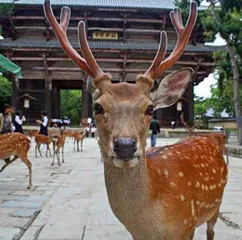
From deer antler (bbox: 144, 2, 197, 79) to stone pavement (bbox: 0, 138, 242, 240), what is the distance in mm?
2100

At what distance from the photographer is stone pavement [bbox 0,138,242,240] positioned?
4273mm

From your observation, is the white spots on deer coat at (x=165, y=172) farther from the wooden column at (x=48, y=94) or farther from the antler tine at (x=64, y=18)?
the wooden column at (x=48, y=94)

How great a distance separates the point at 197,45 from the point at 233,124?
11.1m

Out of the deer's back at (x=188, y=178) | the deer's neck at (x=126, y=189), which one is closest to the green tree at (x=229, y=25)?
the deer's back at (x=188, y=178)

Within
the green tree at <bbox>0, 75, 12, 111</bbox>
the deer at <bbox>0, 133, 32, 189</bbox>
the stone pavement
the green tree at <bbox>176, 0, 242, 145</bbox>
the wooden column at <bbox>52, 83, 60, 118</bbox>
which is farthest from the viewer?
the green tree at <bbox>0, 75, 12, 111</bbox>

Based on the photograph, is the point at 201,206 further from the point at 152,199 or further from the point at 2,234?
the point at 2,234

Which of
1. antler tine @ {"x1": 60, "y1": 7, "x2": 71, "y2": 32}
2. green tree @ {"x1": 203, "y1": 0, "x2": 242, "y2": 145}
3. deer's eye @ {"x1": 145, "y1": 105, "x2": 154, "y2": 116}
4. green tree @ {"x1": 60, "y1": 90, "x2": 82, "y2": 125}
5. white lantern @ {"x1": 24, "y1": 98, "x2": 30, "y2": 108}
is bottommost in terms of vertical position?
green tree @ {"x1": 60, "y1": 90, "x2": 82, "y2": 125}

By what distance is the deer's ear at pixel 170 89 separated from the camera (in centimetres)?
265

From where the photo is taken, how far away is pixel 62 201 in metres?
5.93

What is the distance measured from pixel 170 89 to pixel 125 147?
76 centimetres

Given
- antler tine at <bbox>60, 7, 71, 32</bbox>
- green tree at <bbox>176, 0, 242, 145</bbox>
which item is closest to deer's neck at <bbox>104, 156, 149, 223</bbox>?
antler tine at <bbox>60, 7, 71, 32</bbox>

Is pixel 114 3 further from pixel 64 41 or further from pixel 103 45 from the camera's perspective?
pixel 64 41

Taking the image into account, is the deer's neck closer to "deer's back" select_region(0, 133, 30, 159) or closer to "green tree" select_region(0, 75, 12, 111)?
"deer's back" select_region(0, 133, 30, 159)

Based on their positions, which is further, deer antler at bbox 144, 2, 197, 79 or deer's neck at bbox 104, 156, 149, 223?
deer antler at bbox 144, 2, 197, 79
